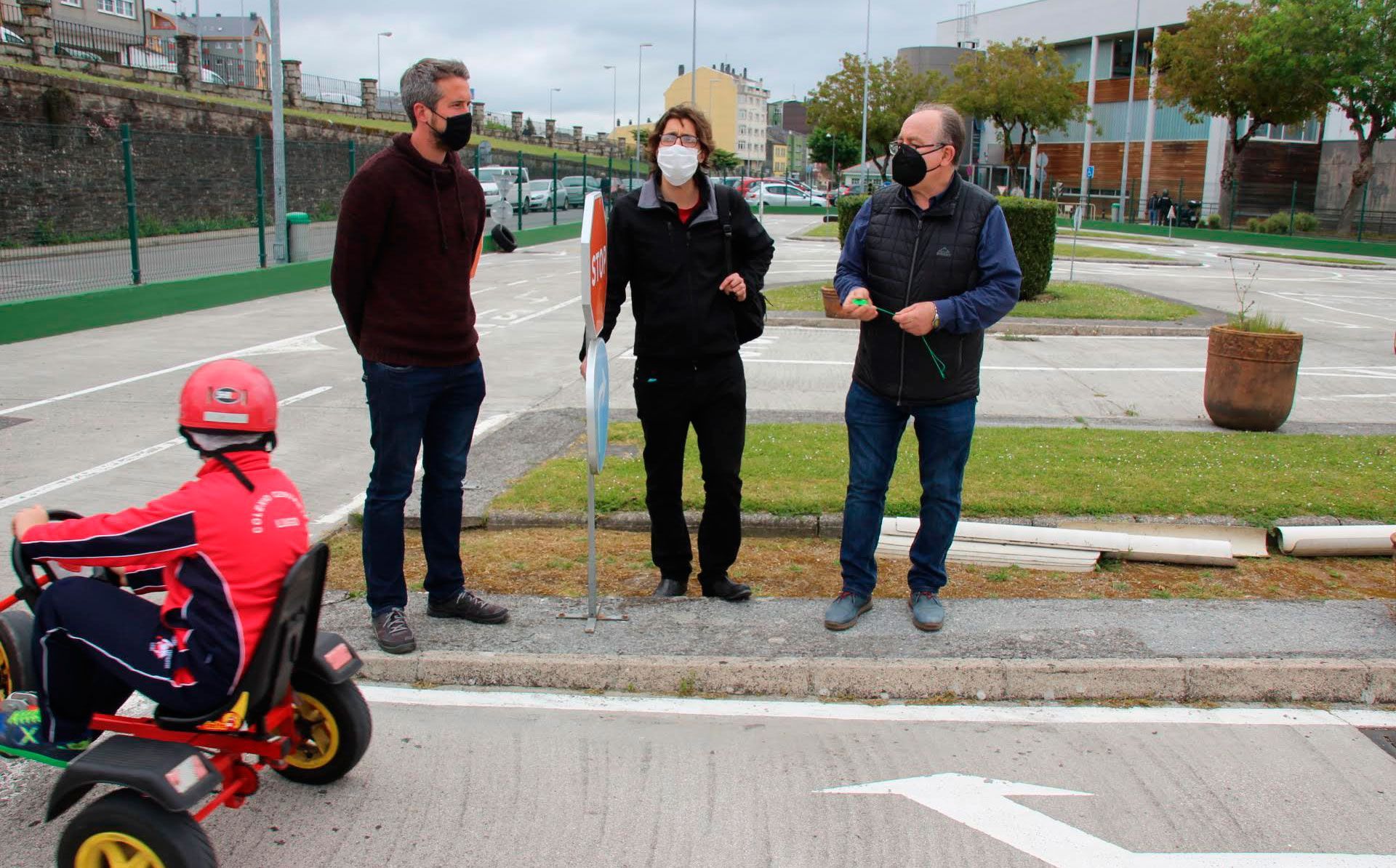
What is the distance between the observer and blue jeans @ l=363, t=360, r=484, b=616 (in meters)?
4.33

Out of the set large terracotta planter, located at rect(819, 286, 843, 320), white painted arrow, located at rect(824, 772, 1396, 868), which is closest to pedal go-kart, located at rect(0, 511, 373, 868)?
white painted arrow, located at rect(824, 772, 1396, 868)

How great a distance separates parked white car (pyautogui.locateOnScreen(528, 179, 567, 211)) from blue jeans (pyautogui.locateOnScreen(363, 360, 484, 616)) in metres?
29.4

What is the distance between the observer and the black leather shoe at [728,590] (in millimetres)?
5039

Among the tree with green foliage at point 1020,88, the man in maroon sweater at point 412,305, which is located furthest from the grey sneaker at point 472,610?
the tree with green foliage at point 1020,88

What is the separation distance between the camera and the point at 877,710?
13.7 feet

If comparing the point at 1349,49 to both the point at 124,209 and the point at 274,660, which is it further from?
the point at 274,660

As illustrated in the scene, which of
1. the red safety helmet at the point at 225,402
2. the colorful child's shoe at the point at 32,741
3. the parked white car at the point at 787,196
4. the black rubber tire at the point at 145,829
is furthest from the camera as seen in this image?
the parked white car at the point at 787,196

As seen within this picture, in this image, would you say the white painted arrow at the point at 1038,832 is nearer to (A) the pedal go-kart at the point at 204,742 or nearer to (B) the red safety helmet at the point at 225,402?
(A) the pedal go-kart at the point at 204,742

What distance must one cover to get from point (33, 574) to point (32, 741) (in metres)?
0.46

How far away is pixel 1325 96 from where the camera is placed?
40438 mm

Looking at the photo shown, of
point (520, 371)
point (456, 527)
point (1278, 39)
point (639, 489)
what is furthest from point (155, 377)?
point (1278, 39)

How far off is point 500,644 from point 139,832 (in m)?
1.82

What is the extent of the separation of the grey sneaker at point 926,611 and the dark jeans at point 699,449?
803mm

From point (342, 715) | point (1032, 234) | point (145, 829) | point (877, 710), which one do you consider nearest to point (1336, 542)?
point (877, 710)
